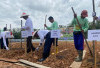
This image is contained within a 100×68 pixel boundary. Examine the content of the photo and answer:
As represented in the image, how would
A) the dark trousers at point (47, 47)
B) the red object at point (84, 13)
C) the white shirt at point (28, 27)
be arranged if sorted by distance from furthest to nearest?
1. the white shirt at point (28, 27)
2. the dark trousers at point (47, 47)
3. the red object at point (84, 13)

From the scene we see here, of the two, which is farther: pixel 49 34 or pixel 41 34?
pixel 49 34

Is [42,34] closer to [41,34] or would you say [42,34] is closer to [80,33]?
[41,34]

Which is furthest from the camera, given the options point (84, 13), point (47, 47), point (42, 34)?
point (42, 34)

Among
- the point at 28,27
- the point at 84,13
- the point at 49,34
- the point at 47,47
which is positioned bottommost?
the point at 47,47

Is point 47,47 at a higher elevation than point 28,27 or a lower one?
lower

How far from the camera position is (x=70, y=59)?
4.75 metres

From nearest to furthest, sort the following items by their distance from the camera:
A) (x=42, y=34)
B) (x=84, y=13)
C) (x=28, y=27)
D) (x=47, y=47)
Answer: (x=84, y=13) < (x=47, y=47) < (x=42, y=34) < (x=28, y=27)

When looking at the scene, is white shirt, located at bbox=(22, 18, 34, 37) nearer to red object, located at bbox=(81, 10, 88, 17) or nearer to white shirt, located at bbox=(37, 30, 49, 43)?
white shirt, located at bbox=(37, 30, 49, 43)

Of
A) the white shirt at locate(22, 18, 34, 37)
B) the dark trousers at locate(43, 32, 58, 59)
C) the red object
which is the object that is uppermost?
the red object

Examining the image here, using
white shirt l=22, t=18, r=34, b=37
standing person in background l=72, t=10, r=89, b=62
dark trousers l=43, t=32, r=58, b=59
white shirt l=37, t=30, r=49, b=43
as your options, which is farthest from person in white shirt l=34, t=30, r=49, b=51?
standing person in background l=72, t=10, r=89, b=62

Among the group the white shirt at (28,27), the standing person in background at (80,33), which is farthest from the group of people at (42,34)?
the standing person in background at (80,33)

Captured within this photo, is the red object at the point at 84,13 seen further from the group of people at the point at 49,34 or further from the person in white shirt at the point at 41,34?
the person in white shirt at the point at 41,34

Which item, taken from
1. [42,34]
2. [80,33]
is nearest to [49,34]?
[42,34]

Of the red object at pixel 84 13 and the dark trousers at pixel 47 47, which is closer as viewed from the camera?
the red object at pixel 84 13
